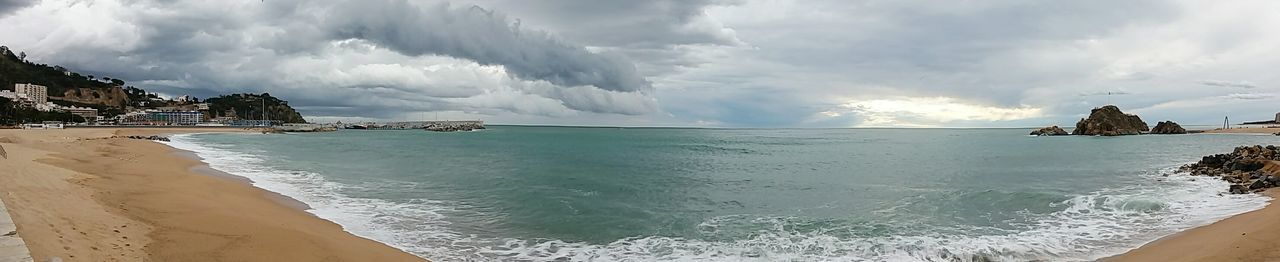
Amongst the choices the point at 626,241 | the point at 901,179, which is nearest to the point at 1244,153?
the point at 901,179

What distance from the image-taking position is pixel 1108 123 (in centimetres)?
10869

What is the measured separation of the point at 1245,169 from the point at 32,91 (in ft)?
773

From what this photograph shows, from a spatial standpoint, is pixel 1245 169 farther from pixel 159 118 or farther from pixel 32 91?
pixel 32 91

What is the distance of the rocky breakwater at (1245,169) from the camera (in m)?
19.7

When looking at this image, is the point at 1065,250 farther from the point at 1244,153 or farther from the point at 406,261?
the point at 1244,153

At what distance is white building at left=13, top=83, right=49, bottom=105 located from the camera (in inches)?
6526

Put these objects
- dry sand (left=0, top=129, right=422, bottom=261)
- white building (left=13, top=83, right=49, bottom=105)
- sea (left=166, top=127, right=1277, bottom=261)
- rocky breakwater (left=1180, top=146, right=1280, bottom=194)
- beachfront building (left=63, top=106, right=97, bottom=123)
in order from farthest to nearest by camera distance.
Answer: white building (left=13, top=83, right=49, bottom=105) → beachfront building (left=63, top=106, right=97, bottom=123) → rocky breakwater (left=1180, top=146, right=1280, bottom=194) → sea (left=166, top=127, right=1277, bottom=261) → dry sand (left=0, top=129, right=422, bottom=261)

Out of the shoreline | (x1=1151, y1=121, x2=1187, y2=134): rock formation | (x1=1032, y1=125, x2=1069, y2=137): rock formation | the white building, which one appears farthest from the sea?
the white building

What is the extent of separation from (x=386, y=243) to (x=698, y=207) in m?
8.55

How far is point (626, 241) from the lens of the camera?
12.6 metres

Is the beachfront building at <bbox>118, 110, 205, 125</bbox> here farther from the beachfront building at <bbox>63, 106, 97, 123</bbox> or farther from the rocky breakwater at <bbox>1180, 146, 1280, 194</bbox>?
the rocky breakwater at <bbox>1180, 146, 1280, 194</bbox>

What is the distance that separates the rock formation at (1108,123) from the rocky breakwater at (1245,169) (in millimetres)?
92970

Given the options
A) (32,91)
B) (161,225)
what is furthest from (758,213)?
(32,91)

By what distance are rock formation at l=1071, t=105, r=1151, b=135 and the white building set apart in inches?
9304
